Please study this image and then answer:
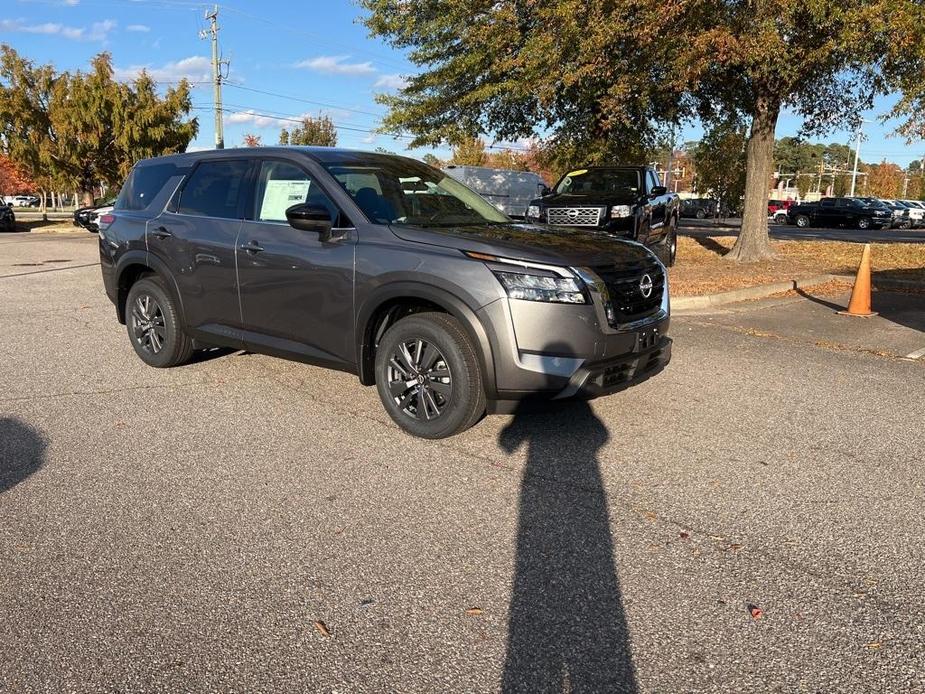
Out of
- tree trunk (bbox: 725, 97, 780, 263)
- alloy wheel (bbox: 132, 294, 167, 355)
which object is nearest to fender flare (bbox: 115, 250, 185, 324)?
alloy wheel (bbox: 132, 294, 167, 355)

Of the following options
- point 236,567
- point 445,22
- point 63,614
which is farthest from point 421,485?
point 445,22

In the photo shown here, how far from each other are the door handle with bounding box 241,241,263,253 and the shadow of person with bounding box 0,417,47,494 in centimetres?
179

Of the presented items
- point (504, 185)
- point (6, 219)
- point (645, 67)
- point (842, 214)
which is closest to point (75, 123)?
point (6, 219)

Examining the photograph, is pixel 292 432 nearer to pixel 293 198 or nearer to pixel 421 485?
pixel 421 485

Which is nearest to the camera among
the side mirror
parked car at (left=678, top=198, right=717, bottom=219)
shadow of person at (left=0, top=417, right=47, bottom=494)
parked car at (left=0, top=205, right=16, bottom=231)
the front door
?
shadow of person at (left=0, top=417, right=47, bottom=494)

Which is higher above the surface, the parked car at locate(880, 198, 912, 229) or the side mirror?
the parked car at locate(880, 198, 912, 229)

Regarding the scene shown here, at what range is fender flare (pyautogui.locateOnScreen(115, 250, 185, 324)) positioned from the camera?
5953 mm

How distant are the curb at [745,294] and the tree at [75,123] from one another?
25974 millimetres

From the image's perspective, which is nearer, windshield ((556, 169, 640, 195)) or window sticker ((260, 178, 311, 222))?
window sticker ((260, 178, 311, 222))

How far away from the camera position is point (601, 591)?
293 centimetres

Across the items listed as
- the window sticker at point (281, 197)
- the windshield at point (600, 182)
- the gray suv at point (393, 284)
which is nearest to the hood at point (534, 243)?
the gray suv at point (393, 284)

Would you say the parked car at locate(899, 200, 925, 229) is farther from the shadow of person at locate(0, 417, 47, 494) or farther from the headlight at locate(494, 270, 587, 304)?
the shadow of person at locate(0, 417, 47, 494)

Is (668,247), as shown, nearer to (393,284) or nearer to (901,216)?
(393,284)

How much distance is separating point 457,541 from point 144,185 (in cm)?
470
